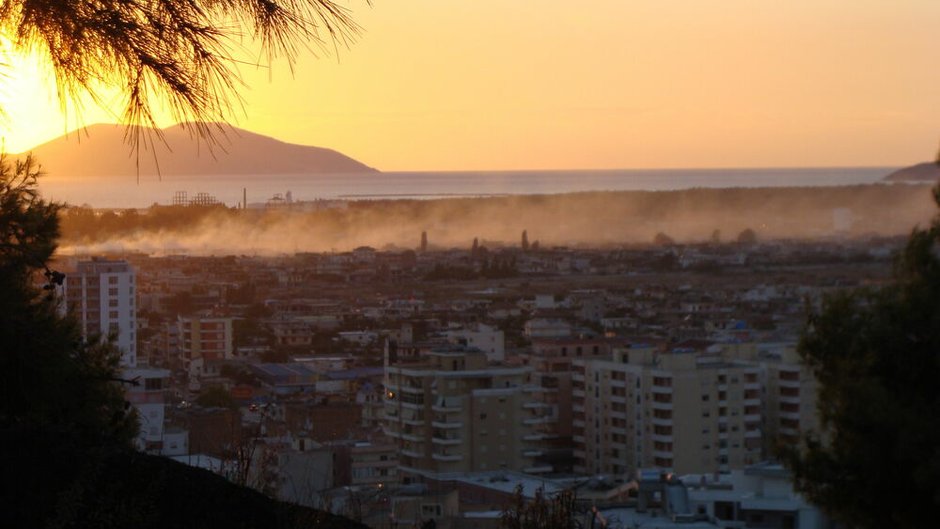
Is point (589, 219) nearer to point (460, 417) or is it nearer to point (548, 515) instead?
point (460, 417)

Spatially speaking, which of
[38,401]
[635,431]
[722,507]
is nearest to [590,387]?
[635,431]

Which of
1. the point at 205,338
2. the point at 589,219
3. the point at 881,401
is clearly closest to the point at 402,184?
the point at 589,219

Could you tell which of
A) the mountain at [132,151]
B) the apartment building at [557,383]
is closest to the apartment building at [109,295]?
the apartment building at [557,383]

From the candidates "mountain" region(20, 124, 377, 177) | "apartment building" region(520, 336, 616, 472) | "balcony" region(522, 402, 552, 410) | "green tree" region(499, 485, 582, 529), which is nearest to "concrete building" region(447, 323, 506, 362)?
"apartment building" region(520, 336, 616, 472)

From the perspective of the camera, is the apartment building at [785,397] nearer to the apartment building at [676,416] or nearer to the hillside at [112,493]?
the apartment building at [676,416]

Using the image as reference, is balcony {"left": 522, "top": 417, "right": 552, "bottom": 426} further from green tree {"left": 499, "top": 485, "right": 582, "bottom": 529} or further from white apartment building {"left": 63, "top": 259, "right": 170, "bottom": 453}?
green tree {"left": 499, "top": 485, "right": 582, "bottom": 529}

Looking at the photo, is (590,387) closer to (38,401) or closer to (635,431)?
(635,431)
